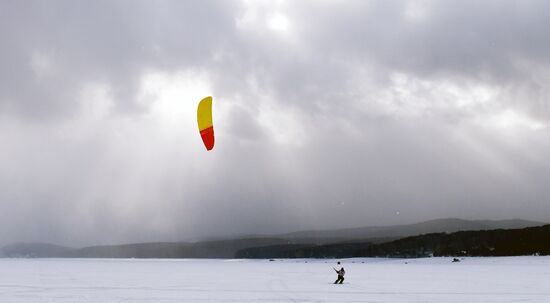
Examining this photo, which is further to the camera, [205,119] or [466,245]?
[466,245]

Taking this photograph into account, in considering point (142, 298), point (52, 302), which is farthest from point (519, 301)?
point (52, 302)

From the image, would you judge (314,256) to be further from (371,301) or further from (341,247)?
(371,301)

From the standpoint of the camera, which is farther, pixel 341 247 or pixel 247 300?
pixel 341 247

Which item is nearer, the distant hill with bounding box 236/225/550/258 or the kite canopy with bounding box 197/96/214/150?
the kite canopy with bounding box 197/96/214/150

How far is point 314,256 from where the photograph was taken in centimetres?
19138

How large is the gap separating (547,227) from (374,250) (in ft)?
207

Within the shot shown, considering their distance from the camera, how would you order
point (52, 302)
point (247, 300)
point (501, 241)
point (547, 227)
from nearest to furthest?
point (52, 302), point (247, 300), point (547, 227), point (501, 241)

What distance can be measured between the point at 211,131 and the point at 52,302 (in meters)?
12.2

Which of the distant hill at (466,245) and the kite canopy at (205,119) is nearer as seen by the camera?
the kite canopy at (205,119)

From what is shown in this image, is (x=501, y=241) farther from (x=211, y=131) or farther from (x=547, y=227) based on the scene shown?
(x=211, y=131)

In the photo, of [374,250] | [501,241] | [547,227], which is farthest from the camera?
[374,250]

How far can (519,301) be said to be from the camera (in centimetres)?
1853

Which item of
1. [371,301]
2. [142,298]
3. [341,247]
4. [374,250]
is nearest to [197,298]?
[142,298]

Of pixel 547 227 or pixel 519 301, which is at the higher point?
pixel 547 227
